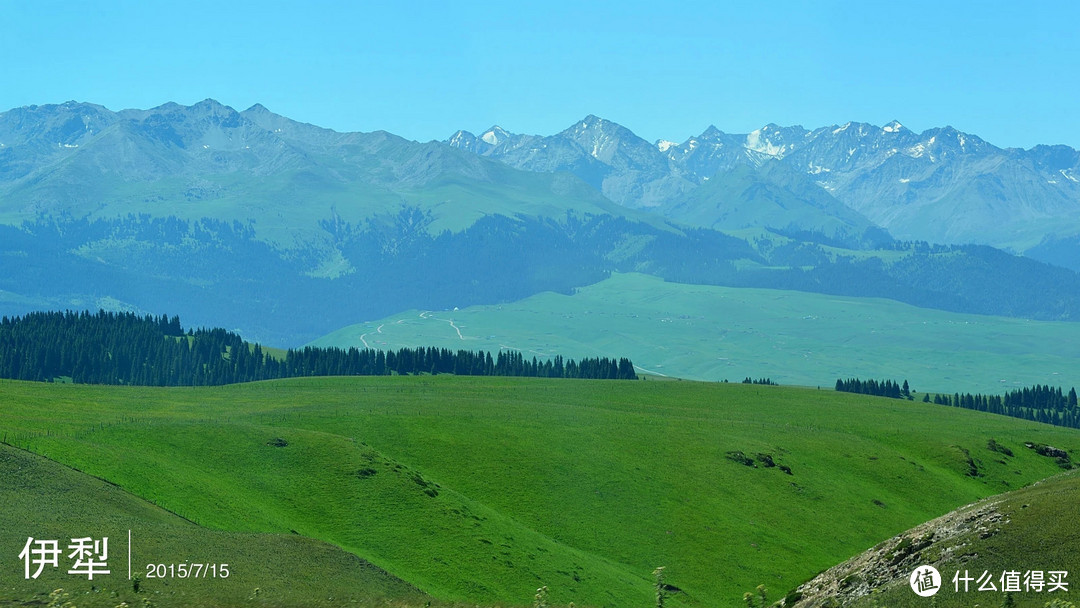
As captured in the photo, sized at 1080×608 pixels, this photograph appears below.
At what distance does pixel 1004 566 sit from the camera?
181 feet

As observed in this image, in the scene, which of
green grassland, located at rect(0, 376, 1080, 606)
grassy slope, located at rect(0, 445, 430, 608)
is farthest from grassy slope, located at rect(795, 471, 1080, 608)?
green grassland, located at rect(0, 376, 1080, 606)

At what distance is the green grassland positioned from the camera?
98562 millimetres

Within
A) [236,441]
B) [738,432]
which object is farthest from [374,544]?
[738,432]

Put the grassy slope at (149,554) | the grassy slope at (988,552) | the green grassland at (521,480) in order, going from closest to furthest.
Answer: the grassy slope at (988,552)
the grassy slope at (149,554)
the green grassland at (521,480)

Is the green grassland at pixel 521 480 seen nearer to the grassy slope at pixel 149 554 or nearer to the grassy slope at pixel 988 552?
the grassy slope at pixel 149 554

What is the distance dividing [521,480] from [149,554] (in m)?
62.4

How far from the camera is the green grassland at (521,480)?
9856 centimetres

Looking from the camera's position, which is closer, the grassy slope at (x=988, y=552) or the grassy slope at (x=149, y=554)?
the grassy slope at (x=988, y=552)

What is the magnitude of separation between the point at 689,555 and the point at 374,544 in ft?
114

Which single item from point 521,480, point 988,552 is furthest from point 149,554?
point 521,480

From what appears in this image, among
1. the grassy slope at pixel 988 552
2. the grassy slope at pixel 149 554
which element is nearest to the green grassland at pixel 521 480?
the grassy slope at pixel 149 554

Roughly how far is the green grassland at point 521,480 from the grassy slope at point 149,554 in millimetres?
3377

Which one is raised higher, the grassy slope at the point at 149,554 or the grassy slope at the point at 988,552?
the grassy slope at the point at 988,552

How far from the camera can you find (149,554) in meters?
70.9
